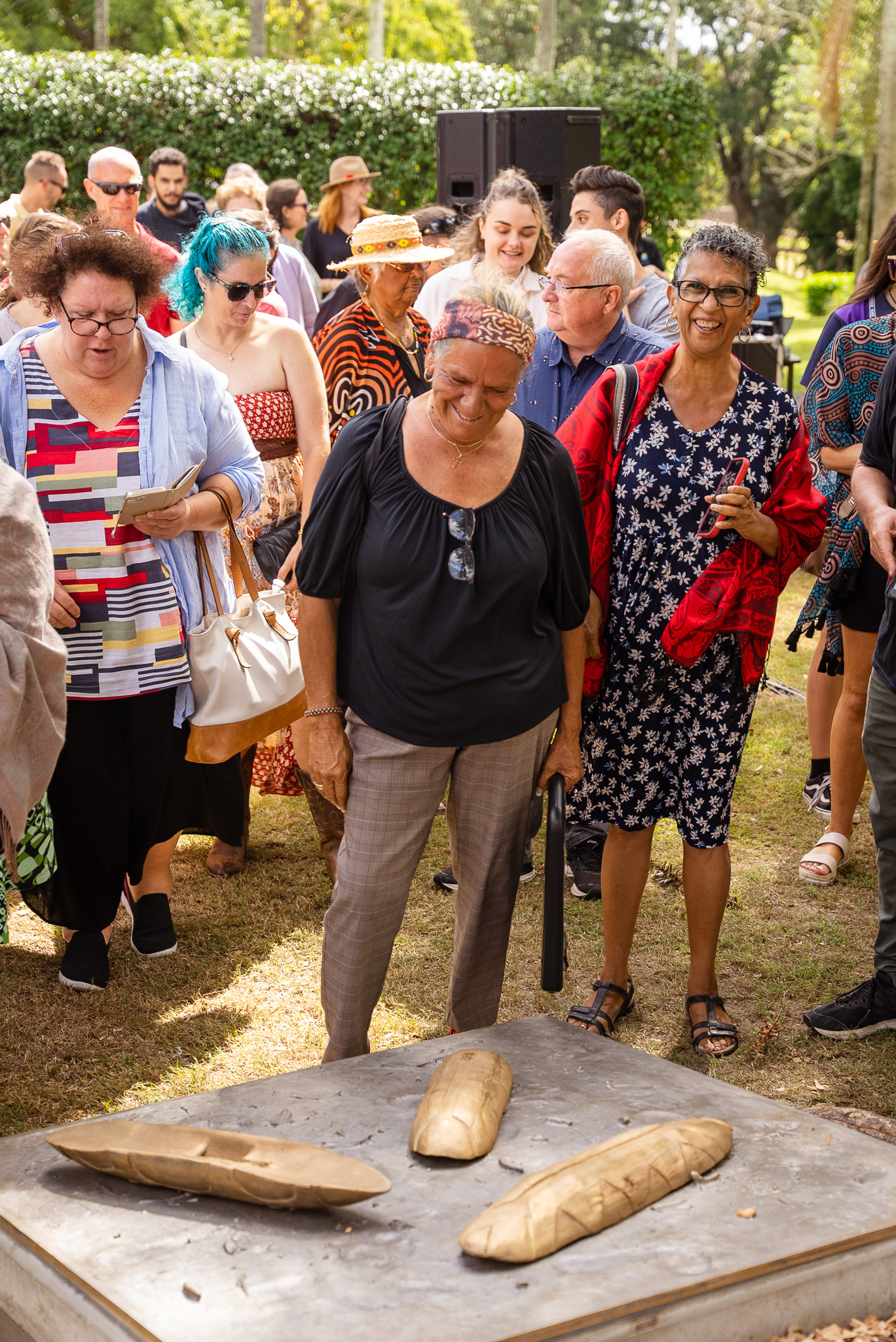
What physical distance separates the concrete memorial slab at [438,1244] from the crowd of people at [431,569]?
869mm

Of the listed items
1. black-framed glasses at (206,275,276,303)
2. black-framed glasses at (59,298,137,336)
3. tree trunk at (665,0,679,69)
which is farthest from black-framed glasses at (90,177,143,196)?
tree trunk at (665,0,679,69)

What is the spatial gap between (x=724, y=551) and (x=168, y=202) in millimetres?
6746

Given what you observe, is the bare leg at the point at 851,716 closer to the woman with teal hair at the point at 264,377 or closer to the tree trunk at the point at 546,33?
the woman with teal hair at the point at 264,377

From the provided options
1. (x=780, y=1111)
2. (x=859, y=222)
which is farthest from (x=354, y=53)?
(x=780, y=1111)

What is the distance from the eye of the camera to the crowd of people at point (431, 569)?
8.59 feet

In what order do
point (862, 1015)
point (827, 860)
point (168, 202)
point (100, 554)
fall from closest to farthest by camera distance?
point (100, 554), point (862, 1015), point (827, 860), point (168, 202)

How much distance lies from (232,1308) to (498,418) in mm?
1667

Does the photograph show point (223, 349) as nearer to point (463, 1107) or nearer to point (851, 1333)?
point (463, 1107)

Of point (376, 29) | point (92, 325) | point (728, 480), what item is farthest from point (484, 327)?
point (376, 29)

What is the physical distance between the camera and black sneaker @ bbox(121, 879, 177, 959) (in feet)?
13.0

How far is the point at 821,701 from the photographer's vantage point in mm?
5039

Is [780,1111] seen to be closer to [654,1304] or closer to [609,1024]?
[654,1304]

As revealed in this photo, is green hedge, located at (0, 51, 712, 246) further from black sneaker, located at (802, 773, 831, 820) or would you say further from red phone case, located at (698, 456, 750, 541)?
red phone case, located at (698, 456, 750, 541)

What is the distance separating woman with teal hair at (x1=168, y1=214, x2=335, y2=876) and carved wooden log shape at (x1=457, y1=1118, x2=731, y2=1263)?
7.36 feet
